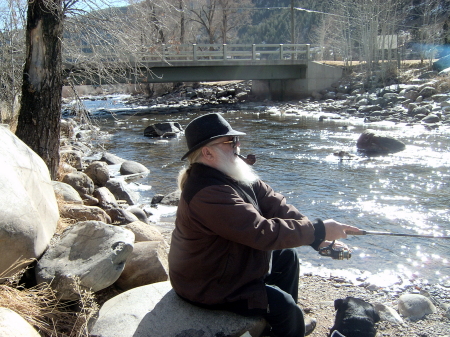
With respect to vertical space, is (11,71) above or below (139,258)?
above

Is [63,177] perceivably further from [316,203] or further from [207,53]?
[207,53]

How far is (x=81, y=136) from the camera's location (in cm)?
1702

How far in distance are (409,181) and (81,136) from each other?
11.7 metres

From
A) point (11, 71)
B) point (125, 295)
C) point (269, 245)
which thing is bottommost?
point (125, 295)

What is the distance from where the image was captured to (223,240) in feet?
8.85

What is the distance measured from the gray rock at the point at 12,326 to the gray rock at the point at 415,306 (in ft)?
9.77

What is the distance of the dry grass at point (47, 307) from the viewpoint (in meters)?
2.95

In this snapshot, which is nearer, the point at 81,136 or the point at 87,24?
the point at 87,24

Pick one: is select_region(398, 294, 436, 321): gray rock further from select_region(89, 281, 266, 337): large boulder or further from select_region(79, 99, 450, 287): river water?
select_region(89, 281, 266, 337): large boulder

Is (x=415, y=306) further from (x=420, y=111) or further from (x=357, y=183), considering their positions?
(x=420, y=111)

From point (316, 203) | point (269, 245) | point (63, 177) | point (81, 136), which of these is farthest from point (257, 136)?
point (269, 245)

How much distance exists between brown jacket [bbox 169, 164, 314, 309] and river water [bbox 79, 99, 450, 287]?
2555 millimetres

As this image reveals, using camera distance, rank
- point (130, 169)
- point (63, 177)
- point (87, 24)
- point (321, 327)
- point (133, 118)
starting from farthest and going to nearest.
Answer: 1. point (133, 118)
2. point (130, 169)
3. point (63, 177)
4. point (87, 24)
5. point (321, 327)

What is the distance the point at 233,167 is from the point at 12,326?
1.44 metres
